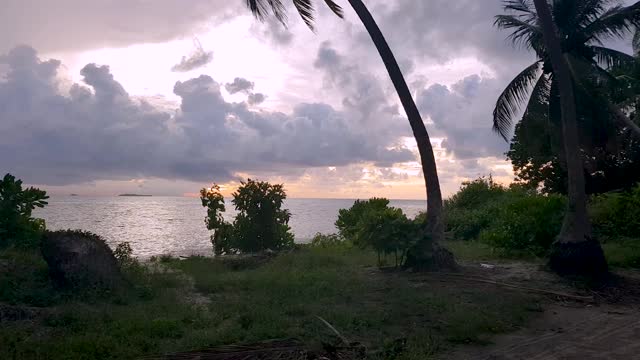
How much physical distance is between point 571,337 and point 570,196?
5673 mm

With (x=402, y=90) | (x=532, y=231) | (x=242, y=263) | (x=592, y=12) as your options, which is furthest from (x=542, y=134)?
(x=242, y=263)

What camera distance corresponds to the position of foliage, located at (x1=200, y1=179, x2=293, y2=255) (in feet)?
69.9

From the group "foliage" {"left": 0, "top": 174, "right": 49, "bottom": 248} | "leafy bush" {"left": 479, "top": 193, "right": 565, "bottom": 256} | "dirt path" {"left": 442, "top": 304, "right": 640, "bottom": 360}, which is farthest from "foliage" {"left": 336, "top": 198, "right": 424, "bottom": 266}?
"foliage" {"left": 0, "top": 174, "right": 49, "bottom": 248}

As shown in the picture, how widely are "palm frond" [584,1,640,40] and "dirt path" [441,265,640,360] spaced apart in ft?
25.0

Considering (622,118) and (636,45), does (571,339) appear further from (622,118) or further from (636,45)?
(636,45)

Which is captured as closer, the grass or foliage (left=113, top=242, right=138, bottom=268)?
the grass

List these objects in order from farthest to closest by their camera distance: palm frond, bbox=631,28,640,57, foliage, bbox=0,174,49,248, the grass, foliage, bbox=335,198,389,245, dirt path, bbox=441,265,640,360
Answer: foliage, bbox=335,198,389,245
palm frond, bbox=631,28,640,57
foliage, bbox=0,174,49,248
dirt path, bbox=441,265,640,360
the grass

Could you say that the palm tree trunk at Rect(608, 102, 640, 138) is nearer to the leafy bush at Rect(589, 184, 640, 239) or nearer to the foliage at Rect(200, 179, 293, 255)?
the leafy bush at Rect(589, 184, 640, 239)

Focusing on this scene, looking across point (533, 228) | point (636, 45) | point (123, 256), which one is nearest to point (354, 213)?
point (533, 228)

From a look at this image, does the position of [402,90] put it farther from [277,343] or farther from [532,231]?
[277,343]

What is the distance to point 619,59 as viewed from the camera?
53.8ft

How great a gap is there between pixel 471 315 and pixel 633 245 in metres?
11.1

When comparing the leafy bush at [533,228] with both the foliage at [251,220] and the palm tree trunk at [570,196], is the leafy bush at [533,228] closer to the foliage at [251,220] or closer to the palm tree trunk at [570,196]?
the palm tree trunk at [570,196]

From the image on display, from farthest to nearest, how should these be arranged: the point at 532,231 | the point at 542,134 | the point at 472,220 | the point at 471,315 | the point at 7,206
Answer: the point at 472,220, the point at 542,134, the point at 532,231, the point at 7,206, the point at 471,315
